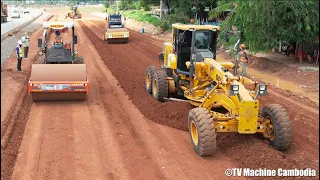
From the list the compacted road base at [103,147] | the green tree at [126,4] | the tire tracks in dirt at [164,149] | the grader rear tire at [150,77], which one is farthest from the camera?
the green tree at [126,4]

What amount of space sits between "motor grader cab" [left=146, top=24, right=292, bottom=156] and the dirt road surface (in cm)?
40

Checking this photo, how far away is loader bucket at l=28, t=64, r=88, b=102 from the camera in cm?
1213

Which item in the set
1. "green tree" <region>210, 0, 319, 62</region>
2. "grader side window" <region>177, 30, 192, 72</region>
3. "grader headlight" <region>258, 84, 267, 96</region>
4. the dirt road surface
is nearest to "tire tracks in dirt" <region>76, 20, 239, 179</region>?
the dirt road surface

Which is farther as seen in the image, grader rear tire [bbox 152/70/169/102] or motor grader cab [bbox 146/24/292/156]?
grader rear tire [bbox 152/70/169/102]

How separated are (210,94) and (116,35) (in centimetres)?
2218

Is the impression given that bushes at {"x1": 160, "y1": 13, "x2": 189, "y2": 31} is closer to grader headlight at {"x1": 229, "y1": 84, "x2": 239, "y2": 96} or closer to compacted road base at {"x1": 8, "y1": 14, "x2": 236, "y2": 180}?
compacted road base at {"x1": 8, "y1": 14, "x2": 236, "y2": 180}

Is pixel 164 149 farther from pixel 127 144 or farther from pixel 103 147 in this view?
pixel 103 147

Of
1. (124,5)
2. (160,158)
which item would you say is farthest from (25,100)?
(124,5)

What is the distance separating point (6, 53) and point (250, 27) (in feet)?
49.6

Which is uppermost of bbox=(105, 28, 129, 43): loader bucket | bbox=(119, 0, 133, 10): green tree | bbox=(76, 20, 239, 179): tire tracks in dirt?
bbox=(119, 0, 133, 10): green tree

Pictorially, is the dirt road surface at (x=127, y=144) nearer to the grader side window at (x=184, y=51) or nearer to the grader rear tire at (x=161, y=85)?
the grader rear tire at (x=161, y=85)

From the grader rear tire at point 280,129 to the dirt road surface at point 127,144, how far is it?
0.22 meters

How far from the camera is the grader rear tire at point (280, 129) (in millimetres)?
8211

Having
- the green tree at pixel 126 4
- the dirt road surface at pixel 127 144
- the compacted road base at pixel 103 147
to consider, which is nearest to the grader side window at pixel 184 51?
the dirt road surface at pixel 127 144
